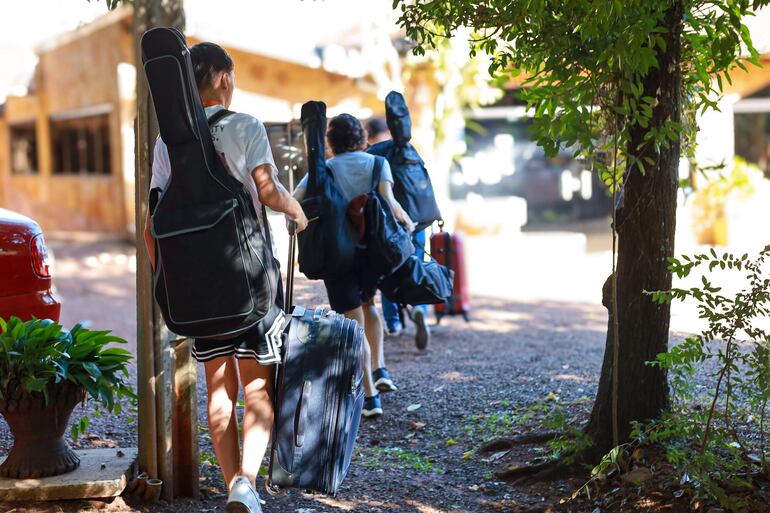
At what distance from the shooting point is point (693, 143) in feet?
17.0

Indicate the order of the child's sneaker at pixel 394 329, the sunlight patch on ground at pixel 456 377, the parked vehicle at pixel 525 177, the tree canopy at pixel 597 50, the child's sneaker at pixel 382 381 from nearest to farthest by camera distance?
1. the tree canopy at pixel 597 50
2. the child's sneaker at pixel 382 381
3. the sunlight patch on ground at pixel 456 377
4. the child's sneaker at pixel 394 329
5. the parked vehicle at pixel 525 177

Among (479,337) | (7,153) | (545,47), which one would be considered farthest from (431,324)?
(7,153)

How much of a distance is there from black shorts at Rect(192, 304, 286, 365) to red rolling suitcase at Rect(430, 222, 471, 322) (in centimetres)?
439

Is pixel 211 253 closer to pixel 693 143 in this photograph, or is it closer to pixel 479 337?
pixel 693 143

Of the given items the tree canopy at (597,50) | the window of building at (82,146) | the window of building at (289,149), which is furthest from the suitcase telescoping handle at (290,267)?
the window of building at (82,146)

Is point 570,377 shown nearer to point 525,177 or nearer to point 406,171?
point 406,171

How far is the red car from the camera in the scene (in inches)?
227

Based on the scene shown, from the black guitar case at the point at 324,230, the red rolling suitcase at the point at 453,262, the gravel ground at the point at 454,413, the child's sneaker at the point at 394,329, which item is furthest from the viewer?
the child's sneaker at the point at 394,329

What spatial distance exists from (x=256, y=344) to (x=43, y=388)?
100cm

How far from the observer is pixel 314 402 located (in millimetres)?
3893

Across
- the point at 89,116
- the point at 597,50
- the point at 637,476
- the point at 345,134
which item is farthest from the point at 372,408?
the point at 89,116

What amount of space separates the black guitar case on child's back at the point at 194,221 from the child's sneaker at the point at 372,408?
2528mm

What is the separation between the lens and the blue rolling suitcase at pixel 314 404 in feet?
12.7

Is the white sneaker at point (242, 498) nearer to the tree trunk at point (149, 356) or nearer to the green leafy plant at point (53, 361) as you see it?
the tree trunk at point (149, 356)
